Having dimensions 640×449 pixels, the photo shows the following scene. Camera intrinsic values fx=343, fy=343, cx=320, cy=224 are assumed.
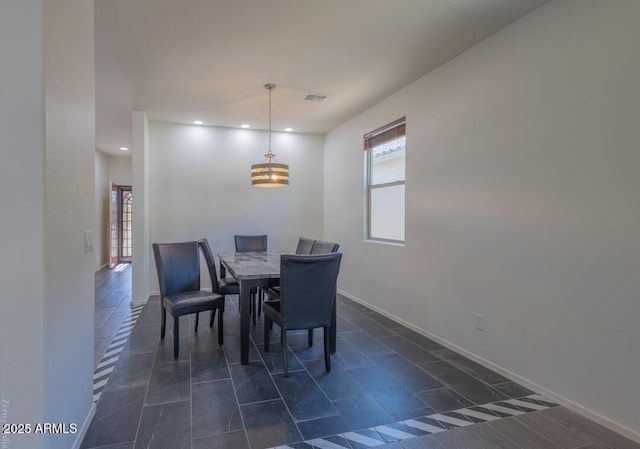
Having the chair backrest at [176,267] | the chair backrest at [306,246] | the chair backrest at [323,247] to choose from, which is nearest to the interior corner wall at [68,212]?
the chair backrest at [176,267]

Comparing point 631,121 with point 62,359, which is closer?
point 62,359

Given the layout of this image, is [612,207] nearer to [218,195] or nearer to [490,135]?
[490,135]

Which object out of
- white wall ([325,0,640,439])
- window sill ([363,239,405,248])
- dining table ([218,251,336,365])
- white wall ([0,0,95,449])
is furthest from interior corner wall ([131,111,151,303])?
white wall ([325,0,640,439])

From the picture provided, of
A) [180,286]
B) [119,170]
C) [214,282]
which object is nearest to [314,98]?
[214,282]

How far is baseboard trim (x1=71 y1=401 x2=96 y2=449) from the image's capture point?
5.76ft

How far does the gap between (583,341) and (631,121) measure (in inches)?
52.6

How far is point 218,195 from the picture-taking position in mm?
5598

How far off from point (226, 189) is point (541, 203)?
4.49 m

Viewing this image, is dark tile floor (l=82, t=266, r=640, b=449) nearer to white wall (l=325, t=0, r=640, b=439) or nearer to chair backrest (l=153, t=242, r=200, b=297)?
white wall (l=325, t=0, r=640, b=439)

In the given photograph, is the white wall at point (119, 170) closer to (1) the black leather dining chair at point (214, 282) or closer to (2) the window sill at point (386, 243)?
(1) the black leather dining chair at point (214, 282)

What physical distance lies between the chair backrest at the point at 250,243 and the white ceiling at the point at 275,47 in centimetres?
186

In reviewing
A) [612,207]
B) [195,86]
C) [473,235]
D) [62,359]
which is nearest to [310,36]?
[195,86]

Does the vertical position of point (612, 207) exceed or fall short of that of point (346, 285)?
it exceeds it

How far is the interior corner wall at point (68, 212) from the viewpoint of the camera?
1.38m
